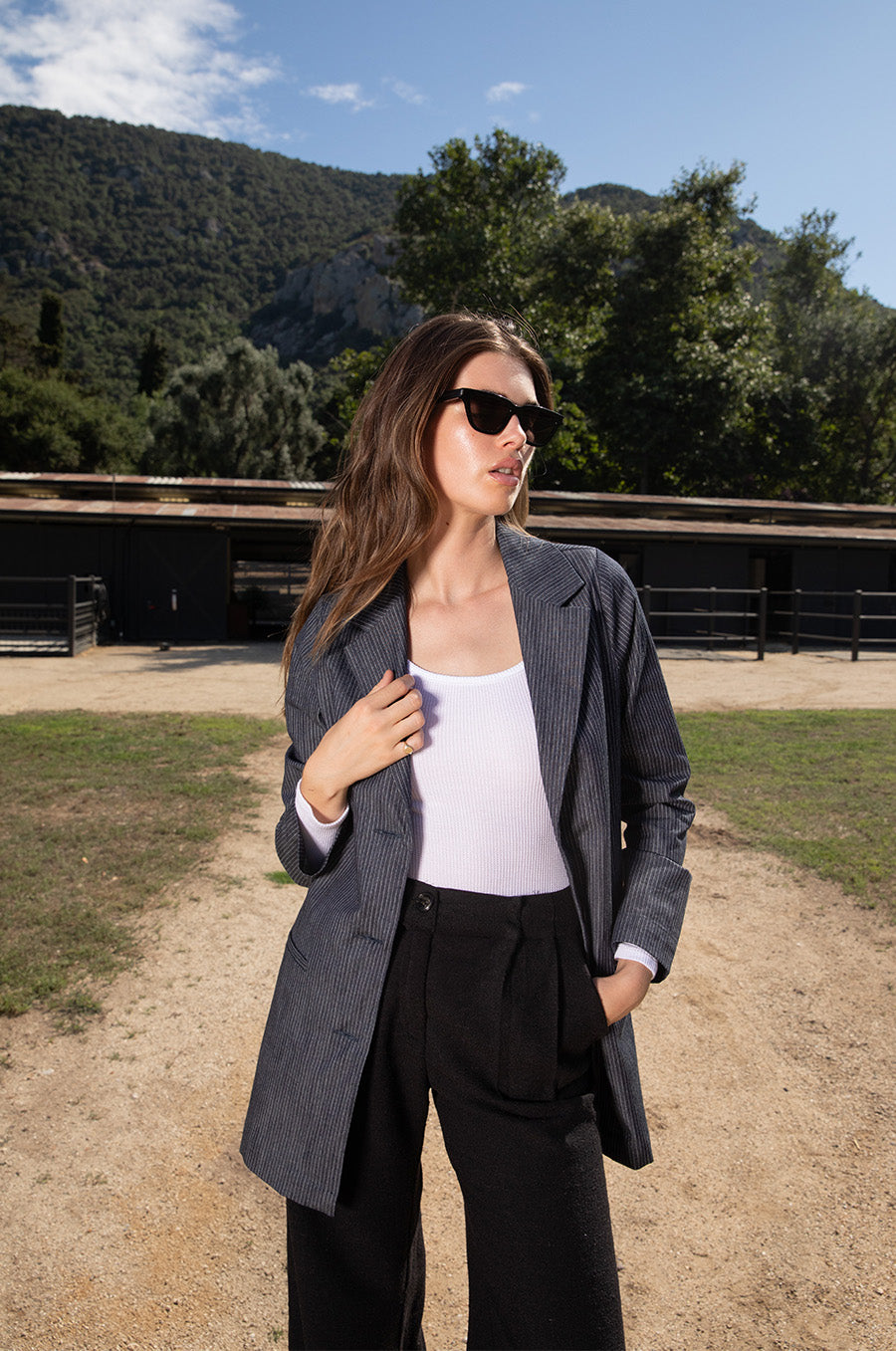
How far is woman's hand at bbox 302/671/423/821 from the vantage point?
116cm

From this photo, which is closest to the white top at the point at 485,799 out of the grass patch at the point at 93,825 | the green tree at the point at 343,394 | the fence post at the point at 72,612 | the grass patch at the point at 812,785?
the grass patch at the point at 93,825

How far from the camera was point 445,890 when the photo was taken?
3.83 ft

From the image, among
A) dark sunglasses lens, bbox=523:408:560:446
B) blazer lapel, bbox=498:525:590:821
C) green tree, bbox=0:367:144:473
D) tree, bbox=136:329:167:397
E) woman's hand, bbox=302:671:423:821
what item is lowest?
woman's hand, bbox=302:671:423:821

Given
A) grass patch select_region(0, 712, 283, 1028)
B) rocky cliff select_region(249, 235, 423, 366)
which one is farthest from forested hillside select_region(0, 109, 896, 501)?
rocky cliff select_region(249, 235, 423, 366)

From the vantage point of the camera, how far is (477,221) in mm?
28047

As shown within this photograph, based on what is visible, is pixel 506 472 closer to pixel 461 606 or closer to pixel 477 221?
pixel 461 606

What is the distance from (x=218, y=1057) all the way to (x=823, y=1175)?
6.59 feet

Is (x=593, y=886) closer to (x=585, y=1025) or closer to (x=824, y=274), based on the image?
(x=585, y=1025)

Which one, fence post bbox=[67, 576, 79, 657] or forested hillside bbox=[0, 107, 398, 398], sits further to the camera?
forested hillside bbox=[0, 107, 398, 398]

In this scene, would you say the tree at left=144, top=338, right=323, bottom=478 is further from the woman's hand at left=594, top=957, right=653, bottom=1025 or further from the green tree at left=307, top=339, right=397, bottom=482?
the woman's hand at left=594, top=957, right=653, bottom=1025

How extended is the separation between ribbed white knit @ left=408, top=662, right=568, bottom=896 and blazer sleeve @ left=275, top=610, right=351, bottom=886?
176 millimetres

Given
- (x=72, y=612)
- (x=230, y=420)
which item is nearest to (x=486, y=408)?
(x=72, y=612)

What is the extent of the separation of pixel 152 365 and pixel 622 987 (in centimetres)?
6046

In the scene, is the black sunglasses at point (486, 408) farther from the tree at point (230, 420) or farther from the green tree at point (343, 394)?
the tree at point (230, 420)
